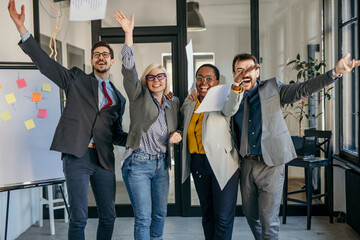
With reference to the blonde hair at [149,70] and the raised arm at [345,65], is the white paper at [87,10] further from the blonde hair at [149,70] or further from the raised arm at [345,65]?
the raised arm at [345,65]

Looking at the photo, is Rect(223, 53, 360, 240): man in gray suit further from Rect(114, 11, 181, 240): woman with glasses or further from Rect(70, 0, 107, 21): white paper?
Rect(70, 0, 107, 21): white paper

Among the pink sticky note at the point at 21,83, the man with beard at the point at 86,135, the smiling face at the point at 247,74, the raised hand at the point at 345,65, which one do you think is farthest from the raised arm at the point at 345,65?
the pink sticky note at the point at 21,83

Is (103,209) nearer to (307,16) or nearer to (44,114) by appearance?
(44,114)

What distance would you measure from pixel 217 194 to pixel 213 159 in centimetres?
24

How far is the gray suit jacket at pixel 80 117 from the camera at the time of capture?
2346 mm

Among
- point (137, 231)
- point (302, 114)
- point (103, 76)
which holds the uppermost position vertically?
point (103, 76)

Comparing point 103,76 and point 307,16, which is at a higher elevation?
point 307,16

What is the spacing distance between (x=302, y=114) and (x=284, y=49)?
724 millimetres

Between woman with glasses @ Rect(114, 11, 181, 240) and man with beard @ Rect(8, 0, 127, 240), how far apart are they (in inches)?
7.5

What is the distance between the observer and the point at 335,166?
3711mm

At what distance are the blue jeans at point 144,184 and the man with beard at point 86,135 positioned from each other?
0.20m

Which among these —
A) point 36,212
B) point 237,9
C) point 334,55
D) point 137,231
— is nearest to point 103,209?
point 137,231

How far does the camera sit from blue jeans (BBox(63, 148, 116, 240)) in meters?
2.38

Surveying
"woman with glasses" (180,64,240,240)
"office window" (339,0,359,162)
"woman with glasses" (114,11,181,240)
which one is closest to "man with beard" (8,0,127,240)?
"woman with glasses" (114,11,181,240)
